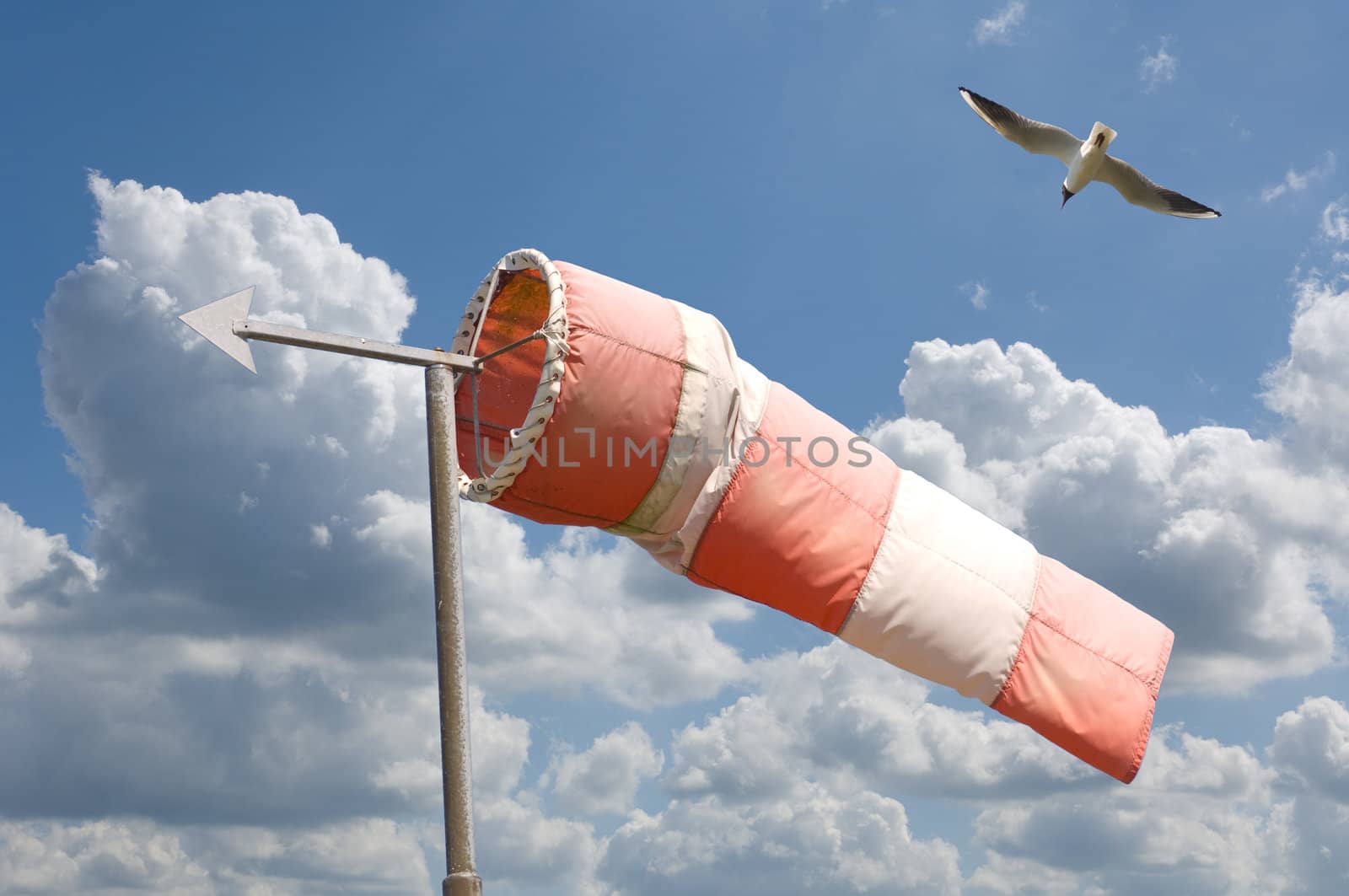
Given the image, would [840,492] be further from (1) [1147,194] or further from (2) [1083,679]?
(1) [1147,194]

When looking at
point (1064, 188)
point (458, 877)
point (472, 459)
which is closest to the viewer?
point (458, 877)

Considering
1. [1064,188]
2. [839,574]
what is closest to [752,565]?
[839,574]

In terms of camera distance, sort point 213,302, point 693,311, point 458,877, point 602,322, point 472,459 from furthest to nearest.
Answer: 1. point 472,459
2. point 693,311
3. point 602,322
4. point 213,302
5. point 458,877

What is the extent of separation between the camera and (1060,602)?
29.4 ft

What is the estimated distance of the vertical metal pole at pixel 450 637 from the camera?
257 inches

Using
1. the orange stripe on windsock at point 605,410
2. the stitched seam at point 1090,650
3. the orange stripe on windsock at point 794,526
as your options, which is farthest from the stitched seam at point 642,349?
the stitched seam at point 1090,650

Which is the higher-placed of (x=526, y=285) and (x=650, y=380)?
(x=526, y=285)

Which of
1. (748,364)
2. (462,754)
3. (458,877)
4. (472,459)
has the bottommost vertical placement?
(458,877)

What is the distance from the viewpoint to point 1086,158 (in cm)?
1148

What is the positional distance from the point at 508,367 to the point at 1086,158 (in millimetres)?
A: 6134

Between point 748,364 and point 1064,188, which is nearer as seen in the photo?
point 748,364

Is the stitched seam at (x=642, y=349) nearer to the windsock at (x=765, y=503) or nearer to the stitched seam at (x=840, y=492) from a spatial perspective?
the windsock at (x=765, y=503)

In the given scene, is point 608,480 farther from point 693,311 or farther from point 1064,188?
point 1064,188

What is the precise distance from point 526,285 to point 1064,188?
6128 mm
